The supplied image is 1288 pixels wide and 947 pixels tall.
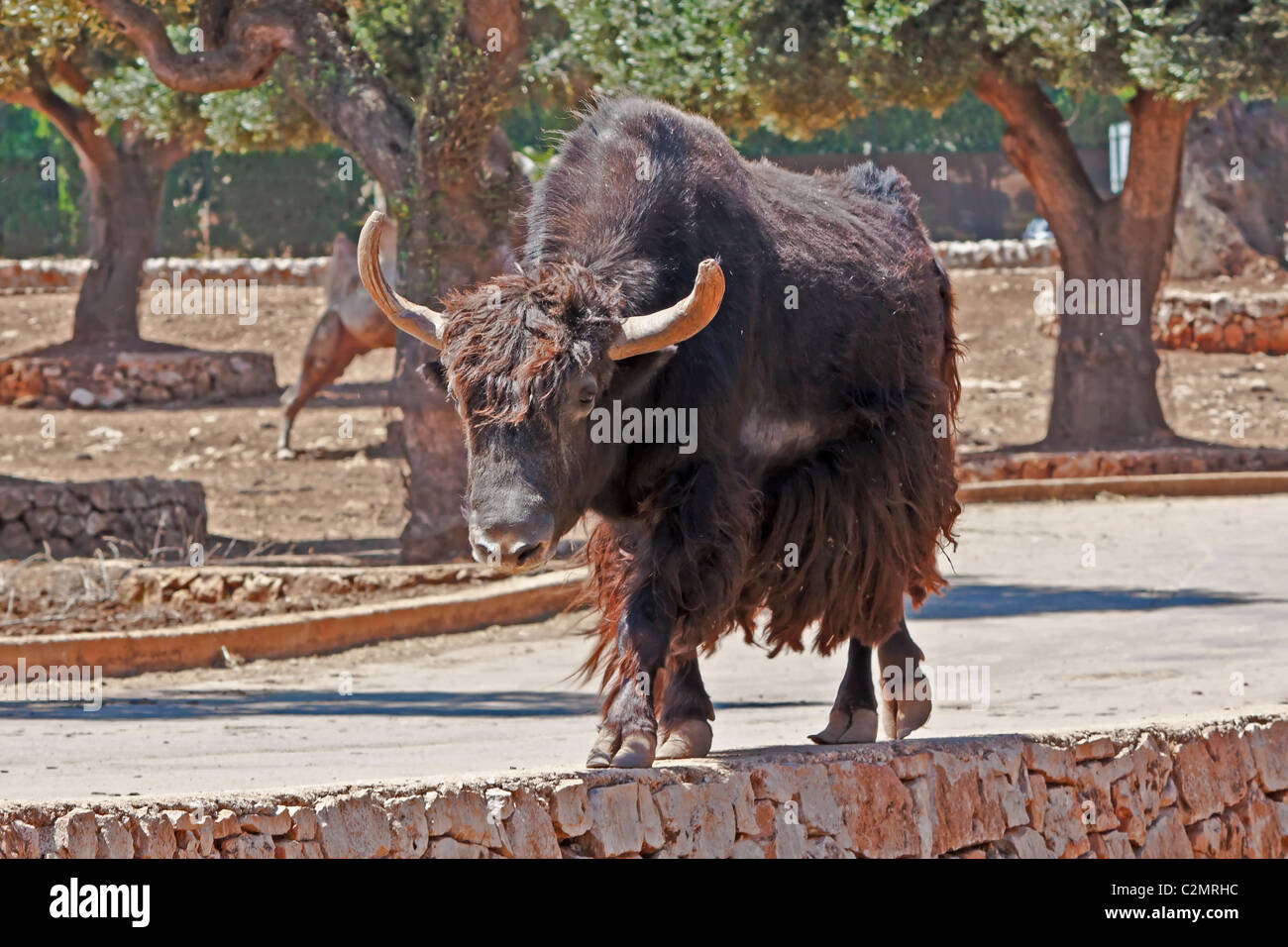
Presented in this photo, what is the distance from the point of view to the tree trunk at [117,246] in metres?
24.5

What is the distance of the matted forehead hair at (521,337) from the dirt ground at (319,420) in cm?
894

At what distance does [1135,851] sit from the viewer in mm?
6961

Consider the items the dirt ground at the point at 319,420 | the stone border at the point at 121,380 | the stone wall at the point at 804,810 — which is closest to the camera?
the stone wall at the point at 804,810

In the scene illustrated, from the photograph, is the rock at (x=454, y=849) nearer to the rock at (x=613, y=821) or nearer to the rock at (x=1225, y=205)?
the rock at (x=613, y=821)

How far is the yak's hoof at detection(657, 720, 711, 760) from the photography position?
634cm

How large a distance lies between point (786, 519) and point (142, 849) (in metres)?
2.44

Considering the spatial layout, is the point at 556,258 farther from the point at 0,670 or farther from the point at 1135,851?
the point at 0,670

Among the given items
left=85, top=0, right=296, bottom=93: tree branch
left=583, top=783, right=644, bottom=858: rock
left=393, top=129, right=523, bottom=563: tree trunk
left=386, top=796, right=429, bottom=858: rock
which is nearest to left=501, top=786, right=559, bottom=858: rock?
left=583, top=783, right=644, bottom=858: rock

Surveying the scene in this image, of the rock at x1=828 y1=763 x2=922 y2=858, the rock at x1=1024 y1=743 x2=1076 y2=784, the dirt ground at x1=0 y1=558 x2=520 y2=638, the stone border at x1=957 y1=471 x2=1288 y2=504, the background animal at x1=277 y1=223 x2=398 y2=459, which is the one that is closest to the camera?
the rock at x1=828 y1=763 x2=922 y2=858

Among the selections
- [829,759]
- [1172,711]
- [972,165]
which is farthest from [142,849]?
[972,165]

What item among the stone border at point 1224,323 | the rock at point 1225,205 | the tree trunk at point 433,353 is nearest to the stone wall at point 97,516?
the tree trunk at point 433,353

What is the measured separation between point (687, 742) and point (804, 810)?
51 centimetres

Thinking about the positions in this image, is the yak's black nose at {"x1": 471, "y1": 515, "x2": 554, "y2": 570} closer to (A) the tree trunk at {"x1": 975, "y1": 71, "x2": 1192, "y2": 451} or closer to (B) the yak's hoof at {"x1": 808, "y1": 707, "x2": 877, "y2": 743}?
(B) the yak's hoof at {"x1": 808, "y1": 707, "x2": 877, "y2": 743}

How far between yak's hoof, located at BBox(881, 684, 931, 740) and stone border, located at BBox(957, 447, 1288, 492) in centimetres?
1102
